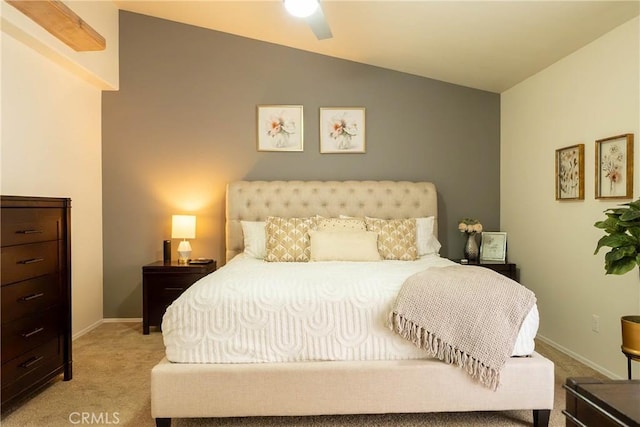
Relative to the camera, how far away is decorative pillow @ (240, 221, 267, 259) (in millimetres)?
3670

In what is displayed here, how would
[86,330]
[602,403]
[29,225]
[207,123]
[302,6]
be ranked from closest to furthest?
[602,403] < [302,6] < [29,225] < [86,330] < [207,123]

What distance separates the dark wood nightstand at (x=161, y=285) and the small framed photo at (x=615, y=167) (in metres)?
3.19

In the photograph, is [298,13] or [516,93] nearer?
[298,13]

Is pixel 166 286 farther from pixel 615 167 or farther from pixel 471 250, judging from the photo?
pixel 615 167

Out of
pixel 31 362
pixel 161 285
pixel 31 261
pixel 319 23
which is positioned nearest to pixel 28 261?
pixel 31 261

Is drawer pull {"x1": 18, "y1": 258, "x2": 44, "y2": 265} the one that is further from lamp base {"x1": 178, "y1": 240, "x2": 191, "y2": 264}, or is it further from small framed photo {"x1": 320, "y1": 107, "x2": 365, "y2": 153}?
small framed photo {"x1": 320, "y1": 107, "x2": 365, "y2": 153}

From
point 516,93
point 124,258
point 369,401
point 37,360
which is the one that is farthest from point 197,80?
point 369,401

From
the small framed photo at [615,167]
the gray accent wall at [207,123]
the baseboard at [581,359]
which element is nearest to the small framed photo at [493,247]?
the baseboard at [581,359]

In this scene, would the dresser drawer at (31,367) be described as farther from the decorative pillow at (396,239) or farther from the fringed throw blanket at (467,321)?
the decorative pillow at (396,239)

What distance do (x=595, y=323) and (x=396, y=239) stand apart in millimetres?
1513

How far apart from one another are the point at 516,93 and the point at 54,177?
4189mm

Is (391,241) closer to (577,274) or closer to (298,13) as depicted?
(577,274)

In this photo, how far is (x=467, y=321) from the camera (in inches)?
81.1

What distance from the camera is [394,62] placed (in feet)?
13.2
